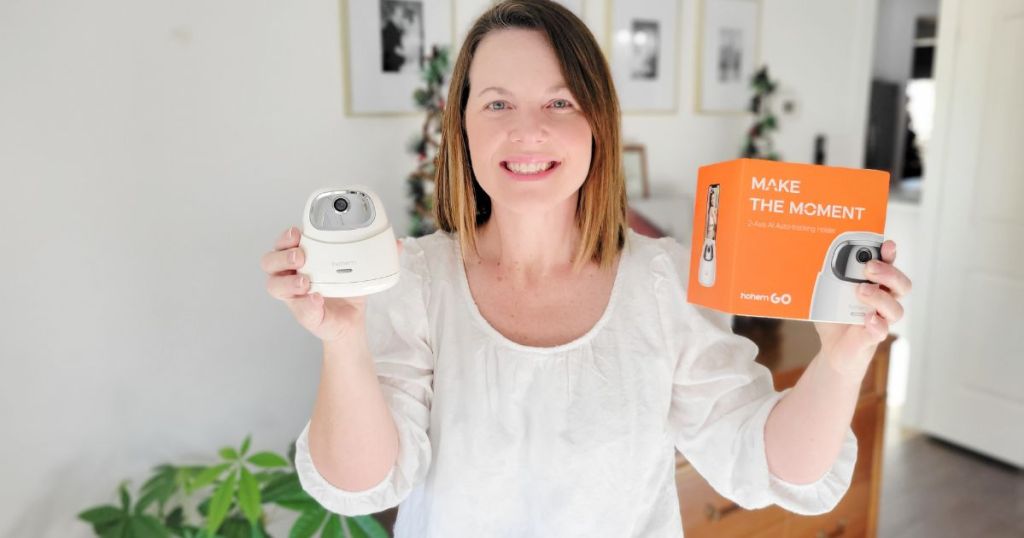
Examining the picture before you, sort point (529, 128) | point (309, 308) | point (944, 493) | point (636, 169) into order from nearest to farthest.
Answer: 1. point (309, 308)
2. point (529, 128)
3. point (636, 169)
4. point (944, 493)

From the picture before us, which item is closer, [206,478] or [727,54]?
[206,478]

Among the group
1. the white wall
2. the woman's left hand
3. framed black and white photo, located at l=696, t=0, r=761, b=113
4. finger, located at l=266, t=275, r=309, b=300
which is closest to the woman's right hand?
finger, located at l=266, t=275, r=309, b=300

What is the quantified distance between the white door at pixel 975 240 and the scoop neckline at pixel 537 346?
8.18 ft

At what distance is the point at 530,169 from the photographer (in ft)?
2.99

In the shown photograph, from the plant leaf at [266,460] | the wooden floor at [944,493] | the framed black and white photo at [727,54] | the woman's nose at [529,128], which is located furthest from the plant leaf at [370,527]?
the framed black and white photo at [727,54]

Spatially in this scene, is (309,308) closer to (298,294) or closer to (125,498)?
(298,294)

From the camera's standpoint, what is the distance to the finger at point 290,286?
76 cm

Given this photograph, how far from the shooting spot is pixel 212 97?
171 cm

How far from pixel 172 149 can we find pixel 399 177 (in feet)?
1.94

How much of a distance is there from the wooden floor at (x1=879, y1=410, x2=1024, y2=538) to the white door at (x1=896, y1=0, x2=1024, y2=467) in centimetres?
9

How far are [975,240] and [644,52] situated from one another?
5.08 ft

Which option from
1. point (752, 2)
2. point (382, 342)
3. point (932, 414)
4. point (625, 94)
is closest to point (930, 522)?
point (932, 414)

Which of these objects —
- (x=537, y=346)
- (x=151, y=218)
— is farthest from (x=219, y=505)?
(x=537, y=346)

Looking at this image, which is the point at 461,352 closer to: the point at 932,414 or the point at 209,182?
the point at 209,182
